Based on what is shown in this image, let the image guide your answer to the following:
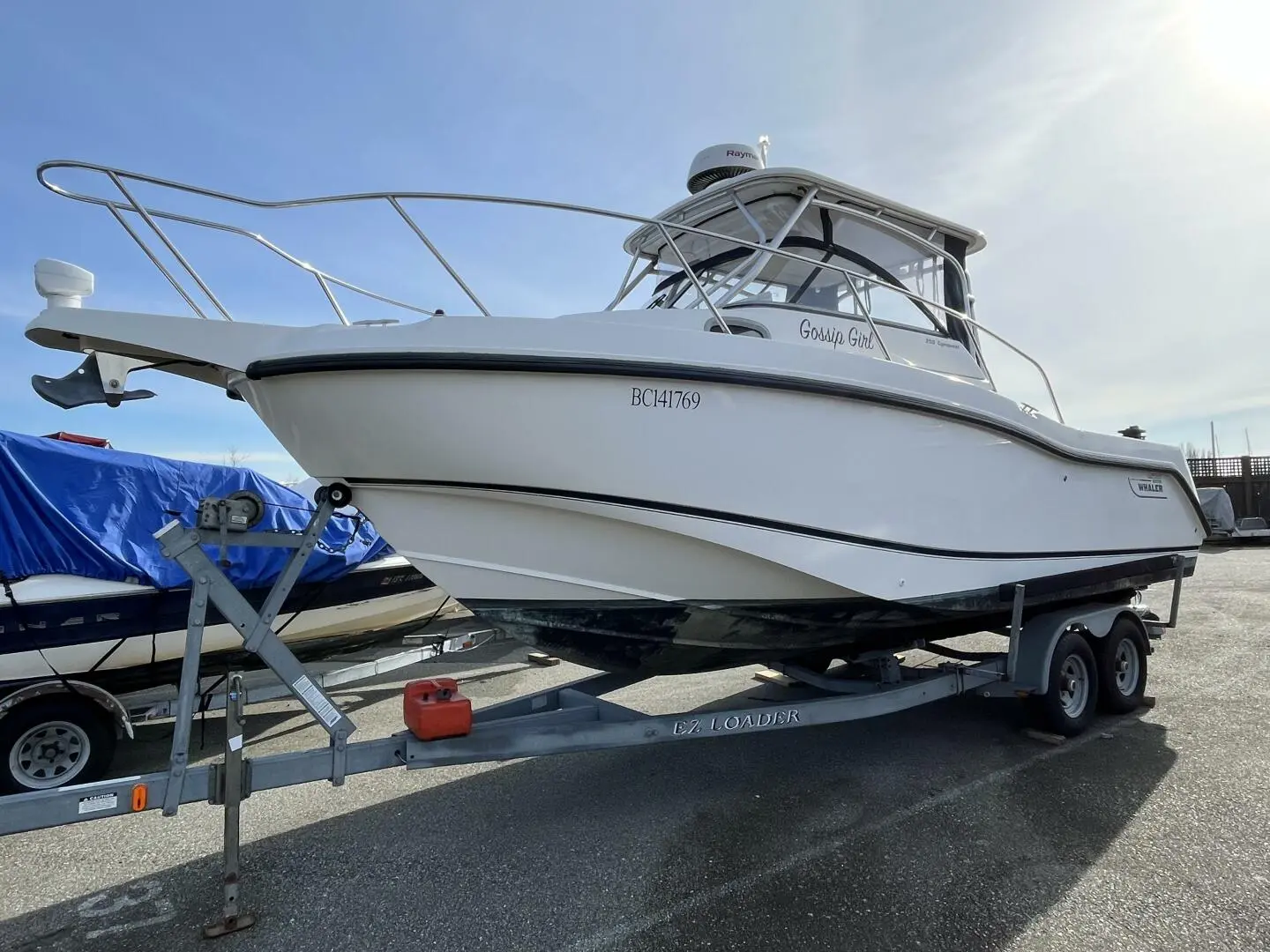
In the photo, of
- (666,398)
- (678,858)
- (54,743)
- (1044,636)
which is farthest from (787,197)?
(54,743)

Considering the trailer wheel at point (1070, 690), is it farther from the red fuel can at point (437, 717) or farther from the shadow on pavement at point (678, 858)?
the red fuel can at point (437, 717)

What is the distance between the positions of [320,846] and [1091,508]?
179 inches

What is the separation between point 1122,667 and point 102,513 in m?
Result: 6.60

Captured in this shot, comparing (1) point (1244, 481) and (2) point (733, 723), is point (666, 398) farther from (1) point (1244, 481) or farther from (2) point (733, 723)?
(1) point (1244, 481)

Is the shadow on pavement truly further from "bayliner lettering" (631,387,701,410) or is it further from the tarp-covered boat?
"bayliner lettering" (631,387,701,410)

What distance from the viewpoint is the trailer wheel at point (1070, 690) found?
4316mm

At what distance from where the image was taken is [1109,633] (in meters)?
4.78

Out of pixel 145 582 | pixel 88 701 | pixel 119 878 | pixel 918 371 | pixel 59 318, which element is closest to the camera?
pixel 59 318

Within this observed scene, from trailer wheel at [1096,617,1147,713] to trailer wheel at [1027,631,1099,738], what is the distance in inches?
3.5

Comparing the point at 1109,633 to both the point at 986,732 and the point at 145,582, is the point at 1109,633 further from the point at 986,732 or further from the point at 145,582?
the point at 145,582

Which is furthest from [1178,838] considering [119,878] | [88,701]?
[88,701]

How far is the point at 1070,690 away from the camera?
457cm

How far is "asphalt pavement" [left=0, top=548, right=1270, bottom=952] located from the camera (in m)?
2.49

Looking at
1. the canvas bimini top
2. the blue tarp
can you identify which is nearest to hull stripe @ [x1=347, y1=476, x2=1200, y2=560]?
the blue tarp
